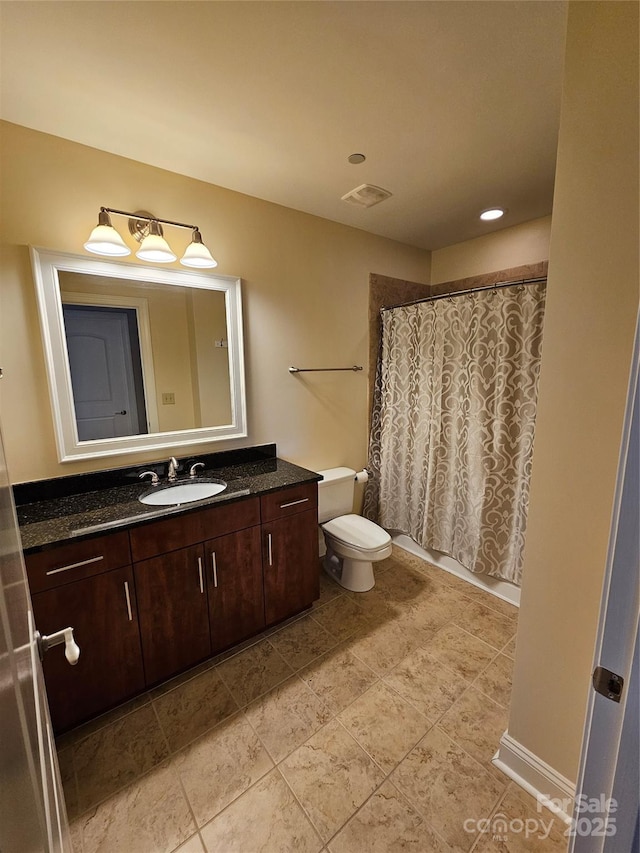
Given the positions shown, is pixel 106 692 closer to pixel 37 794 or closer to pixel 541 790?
pixel 37 794

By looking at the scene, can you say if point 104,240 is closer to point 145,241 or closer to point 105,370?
point 145,241

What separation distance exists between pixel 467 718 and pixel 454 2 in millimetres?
2473

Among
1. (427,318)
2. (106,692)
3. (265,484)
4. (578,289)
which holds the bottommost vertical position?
(106,692)

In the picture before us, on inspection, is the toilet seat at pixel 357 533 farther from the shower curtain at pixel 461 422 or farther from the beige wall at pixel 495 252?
the beige wall at pixel 495 252

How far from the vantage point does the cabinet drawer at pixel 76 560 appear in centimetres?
124

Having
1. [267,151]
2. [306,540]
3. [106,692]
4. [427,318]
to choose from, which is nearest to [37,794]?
[106,692]

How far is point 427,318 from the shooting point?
244 cm

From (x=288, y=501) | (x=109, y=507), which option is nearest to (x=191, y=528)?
(x=109, y=507)

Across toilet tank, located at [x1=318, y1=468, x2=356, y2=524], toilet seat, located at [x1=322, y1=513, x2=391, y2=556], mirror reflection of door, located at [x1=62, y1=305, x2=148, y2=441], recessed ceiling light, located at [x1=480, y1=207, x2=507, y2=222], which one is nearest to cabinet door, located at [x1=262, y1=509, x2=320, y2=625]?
toilet seat, located at [x1=322, y1=513, x2=391, y2=556]

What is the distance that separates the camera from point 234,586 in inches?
68.1

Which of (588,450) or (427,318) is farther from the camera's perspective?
(427,318)

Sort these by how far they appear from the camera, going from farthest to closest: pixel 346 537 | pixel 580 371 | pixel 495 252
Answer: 1. pixel 495 252
2. pixel 346 537
3. pixel 580 371

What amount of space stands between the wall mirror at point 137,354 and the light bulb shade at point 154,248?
0.51ft

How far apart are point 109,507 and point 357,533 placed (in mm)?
1423
